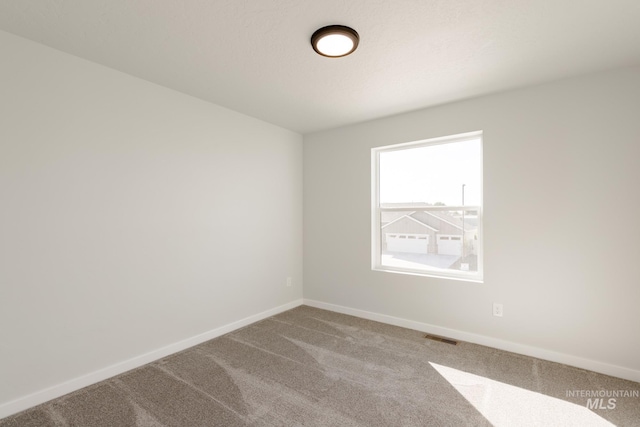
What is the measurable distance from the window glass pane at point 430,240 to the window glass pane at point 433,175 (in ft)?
0.54

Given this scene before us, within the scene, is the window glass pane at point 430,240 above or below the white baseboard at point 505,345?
above

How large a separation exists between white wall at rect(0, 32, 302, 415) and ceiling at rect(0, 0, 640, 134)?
30cm

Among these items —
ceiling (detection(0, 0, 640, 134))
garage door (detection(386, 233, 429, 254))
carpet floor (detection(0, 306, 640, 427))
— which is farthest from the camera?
garage door (detection(386, 233, 429, 254))

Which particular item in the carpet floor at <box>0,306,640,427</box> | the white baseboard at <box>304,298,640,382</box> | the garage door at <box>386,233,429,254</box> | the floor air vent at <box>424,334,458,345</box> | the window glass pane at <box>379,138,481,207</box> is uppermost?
the window glass pane at <box>379,138,481,207</box>

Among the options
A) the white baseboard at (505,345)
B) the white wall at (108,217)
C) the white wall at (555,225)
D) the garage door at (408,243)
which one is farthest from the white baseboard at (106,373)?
the white wall at (555,225)

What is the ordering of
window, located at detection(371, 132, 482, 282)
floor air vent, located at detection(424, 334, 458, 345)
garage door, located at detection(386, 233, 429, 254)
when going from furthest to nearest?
garage door, located at detection(386, 233, 429, 254) < window, located at detection(371, 132, 482, 282) < floor air vent, located at detection(424, 334, 458, 345)

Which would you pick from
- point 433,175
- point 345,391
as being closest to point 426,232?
point 433,175

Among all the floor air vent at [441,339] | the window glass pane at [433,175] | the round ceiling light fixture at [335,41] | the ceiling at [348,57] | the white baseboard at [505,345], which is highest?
the ceiling at [348,57]

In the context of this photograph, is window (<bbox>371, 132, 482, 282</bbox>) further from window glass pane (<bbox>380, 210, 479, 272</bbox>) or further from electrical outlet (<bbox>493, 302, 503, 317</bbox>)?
electrical outlet (<bbox>493, 302, 503, 317</bbox>)

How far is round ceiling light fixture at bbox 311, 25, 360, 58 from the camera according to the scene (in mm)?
2010

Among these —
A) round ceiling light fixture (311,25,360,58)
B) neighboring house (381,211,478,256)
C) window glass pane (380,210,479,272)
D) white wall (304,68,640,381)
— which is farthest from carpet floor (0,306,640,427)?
round ceiling light fixture (311,25,360,58)

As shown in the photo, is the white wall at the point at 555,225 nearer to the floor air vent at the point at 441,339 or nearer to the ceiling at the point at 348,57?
the floor air vent at the point at 441,339

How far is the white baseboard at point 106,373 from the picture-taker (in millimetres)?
2072

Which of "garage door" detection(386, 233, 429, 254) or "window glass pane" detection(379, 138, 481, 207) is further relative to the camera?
"garage door" detection(386, 233, 429, 254)
